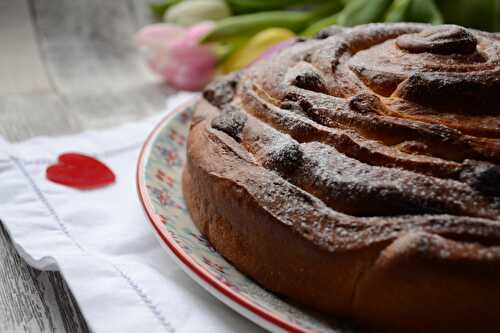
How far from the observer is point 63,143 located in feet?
7.58

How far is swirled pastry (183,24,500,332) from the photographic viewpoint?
1190 mm

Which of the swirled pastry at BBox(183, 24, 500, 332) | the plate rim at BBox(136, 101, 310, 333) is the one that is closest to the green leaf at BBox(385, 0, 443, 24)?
the swirled pastry at BBox(183, 24, 500, 332)

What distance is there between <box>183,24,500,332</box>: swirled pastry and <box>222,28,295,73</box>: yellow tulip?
1.29 meters

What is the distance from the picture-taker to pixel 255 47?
10.1 ft

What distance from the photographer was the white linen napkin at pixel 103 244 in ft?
4.57

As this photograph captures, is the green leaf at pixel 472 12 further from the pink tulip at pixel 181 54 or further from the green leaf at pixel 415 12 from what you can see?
the pink tulip at pixel 181 54

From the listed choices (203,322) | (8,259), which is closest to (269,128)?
(203,322)

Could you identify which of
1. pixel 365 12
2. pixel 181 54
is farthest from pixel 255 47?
pixel 365 12

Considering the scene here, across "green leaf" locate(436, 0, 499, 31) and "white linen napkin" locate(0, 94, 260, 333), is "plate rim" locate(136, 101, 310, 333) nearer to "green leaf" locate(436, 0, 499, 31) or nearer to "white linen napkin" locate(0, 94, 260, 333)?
"white linen napkin" locate(0, 94, 260, 333)

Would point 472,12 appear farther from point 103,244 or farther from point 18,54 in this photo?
point 18,54

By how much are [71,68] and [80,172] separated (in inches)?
57.7

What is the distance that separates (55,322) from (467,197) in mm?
1020

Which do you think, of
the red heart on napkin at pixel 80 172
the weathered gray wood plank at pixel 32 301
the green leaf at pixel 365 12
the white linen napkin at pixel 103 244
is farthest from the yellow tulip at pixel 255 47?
the weathered gray wood plank at pixel 32 301

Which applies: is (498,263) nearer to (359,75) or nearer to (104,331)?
(359,75)
